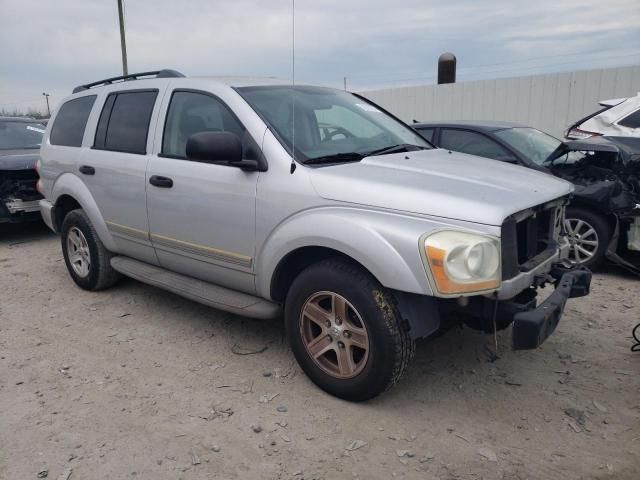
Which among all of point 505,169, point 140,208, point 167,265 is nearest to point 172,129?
point 140,208

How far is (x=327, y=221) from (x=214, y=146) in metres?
0.83

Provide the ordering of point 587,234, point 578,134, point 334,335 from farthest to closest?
point 578,134 < point 587,234 < point 334,335

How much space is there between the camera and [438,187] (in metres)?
2.72

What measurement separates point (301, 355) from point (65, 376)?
160 centimetres

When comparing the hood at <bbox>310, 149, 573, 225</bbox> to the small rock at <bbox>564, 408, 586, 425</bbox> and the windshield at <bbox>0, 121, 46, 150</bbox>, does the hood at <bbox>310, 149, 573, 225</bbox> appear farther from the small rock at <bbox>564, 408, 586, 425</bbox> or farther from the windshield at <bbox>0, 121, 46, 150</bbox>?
the windshield at <bbox>0, 121, 46, 150</bbox>

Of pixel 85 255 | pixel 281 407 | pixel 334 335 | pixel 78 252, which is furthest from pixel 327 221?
pixel 78 252

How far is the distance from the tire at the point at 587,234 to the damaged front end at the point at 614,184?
0.22 ft

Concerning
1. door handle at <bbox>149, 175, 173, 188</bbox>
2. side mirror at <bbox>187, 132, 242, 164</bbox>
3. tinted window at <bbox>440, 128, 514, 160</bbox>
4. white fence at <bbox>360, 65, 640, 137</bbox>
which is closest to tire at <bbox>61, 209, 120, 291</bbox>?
door handle at <bbox>149, 175, 173, 188</bbox>

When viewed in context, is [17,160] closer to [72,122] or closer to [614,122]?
[72,122]

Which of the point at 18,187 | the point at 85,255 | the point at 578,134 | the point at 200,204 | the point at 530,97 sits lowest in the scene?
the point at 85,255

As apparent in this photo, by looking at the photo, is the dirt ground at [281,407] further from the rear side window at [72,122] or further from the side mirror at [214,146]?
the rear side window at [72,122]

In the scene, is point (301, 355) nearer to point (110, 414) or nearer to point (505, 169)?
point (110, 414)

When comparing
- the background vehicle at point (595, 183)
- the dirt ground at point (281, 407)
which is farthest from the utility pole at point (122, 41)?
the dirt ground at point (281, 407)

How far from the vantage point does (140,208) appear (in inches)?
159
